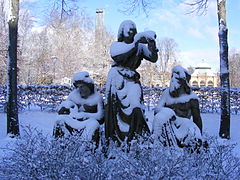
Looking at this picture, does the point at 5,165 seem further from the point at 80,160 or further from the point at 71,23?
the point at 71,23

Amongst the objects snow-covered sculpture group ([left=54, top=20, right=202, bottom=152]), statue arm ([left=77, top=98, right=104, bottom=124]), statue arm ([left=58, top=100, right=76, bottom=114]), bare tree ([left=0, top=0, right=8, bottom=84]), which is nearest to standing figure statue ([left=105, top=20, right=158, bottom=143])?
snow-covered sculpture group ([left=54, top=20, right=202, bottom=152])

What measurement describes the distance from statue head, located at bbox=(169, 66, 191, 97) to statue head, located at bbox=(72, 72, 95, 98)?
115 cm

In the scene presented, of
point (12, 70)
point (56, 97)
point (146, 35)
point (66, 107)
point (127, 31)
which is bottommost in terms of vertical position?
point (56, 97)

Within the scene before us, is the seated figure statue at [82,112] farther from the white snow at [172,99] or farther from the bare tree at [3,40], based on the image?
the bare tree at [3,40]

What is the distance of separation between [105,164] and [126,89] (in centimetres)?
127

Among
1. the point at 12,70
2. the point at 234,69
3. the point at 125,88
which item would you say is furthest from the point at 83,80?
the point at 234,69

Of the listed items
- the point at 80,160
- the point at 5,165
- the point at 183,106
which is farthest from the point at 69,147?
the point at 183,106

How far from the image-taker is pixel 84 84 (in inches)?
158

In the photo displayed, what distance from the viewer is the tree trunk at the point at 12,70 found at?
768 centimetres

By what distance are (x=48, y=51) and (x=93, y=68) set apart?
Answer: 5795 millimetres

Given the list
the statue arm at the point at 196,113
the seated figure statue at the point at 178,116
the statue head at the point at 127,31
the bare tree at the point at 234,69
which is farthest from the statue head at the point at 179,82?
the bare tree at the point at 234,69

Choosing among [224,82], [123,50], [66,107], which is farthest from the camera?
[224,82]

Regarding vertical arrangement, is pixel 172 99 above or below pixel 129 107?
above

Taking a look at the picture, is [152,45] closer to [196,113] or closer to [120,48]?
[120,48]
